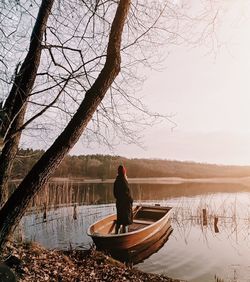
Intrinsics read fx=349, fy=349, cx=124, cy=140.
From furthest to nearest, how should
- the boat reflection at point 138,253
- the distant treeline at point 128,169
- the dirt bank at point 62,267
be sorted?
the distant treeline at point 128,169 < the boat reflection at point 138,253 < the dirt bank at point 62,267

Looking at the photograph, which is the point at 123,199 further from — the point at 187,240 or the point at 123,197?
the point at 187,240

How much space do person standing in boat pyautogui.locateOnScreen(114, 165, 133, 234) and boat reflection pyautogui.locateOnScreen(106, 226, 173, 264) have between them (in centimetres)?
104

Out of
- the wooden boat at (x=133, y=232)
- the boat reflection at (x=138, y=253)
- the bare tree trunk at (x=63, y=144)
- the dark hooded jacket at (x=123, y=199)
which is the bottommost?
the boat reflection at (x=138, y=253)

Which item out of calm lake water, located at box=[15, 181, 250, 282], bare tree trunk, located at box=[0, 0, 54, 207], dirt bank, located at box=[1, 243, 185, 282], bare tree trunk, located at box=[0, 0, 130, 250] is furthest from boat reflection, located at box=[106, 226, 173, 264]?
bare tree trunk, located at box=[0, 0, 130, 250]

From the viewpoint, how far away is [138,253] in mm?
11227

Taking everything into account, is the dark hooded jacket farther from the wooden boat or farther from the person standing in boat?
the wooden boat

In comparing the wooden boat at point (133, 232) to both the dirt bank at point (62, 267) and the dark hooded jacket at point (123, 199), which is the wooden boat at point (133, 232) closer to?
the dark hooded jacket at point (123, 199)

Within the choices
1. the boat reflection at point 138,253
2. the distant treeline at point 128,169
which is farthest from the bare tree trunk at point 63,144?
the distant treeline at point 128,169

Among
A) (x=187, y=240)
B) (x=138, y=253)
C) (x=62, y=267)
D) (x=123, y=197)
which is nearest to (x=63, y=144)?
(x=62, y=267)

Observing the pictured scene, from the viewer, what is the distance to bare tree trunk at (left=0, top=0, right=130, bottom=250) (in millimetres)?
3877

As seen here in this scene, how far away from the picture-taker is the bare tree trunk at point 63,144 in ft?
12.7

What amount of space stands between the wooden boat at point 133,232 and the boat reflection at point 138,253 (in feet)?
0.31

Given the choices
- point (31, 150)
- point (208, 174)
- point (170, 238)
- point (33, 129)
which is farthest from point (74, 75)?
point (208, 174)

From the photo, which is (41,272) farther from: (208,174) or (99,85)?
(208,174)
